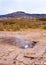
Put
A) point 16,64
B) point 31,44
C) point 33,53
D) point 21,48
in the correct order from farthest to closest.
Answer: point 31,44 → point 21,48 → point 33,53 → point 16,64

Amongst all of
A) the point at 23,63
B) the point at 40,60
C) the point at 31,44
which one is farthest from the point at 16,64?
the point at 31,44

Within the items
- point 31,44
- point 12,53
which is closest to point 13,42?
point 31,44

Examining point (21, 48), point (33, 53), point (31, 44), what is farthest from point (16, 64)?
point (31, 44)

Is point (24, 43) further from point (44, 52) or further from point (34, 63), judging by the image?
point (34, 63)

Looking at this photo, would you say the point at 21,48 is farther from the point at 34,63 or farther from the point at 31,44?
the point at 34,63

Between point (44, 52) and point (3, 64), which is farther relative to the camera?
point (44, 52)

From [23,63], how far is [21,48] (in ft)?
12.3

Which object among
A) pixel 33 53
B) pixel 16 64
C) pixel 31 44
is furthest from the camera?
pixel 31 44

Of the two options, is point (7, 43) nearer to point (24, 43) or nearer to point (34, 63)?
point (24, 43)

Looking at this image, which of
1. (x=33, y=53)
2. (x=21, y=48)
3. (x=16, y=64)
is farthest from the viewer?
(x=21, y=48)

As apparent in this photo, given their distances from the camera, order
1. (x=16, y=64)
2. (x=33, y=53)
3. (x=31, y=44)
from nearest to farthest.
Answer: (x=16, y=64)
(x=33, y=53)
(x=31, y=44)

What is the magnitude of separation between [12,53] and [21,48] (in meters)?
1.81

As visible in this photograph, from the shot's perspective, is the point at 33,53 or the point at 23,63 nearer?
the point at 23,63

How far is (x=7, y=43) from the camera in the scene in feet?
54.7
